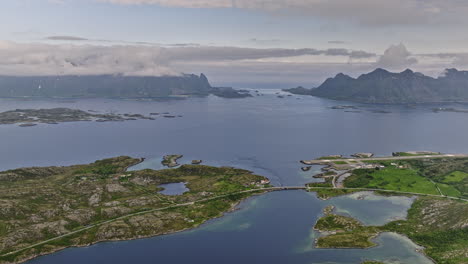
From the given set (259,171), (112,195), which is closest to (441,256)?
(259,171)

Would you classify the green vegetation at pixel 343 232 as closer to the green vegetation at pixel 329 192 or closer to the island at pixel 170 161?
the green vegetation at pixel 329 192

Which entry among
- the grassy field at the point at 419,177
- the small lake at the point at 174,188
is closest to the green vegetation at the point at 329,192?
the grassy field at the point at 419,177

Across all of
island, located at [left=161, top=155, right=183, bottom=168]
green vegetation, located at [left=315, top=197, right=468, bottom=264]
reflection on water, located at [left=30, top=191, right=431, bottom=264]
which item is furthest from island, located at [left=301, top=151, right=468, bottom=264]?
island, located at [left=161, top=155, right=183, bottom=168]

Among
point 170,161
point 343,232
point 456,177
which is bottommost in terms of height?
point 343,232

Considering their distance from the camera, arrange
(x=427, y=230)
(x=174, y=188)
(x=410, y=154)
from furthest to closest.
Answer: (x=410, y=154), (x=174, y=188), (x=427, y=230)

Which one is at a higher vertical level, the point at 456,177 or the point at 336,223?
the point at 456,177

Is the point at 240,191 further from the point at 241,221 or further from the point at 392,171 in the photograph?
the point at 392,171

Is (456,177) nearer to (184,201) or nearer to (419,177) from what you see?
(419,177)

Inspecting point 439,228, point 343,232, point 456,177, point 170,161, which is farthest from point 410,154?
point 170,161
